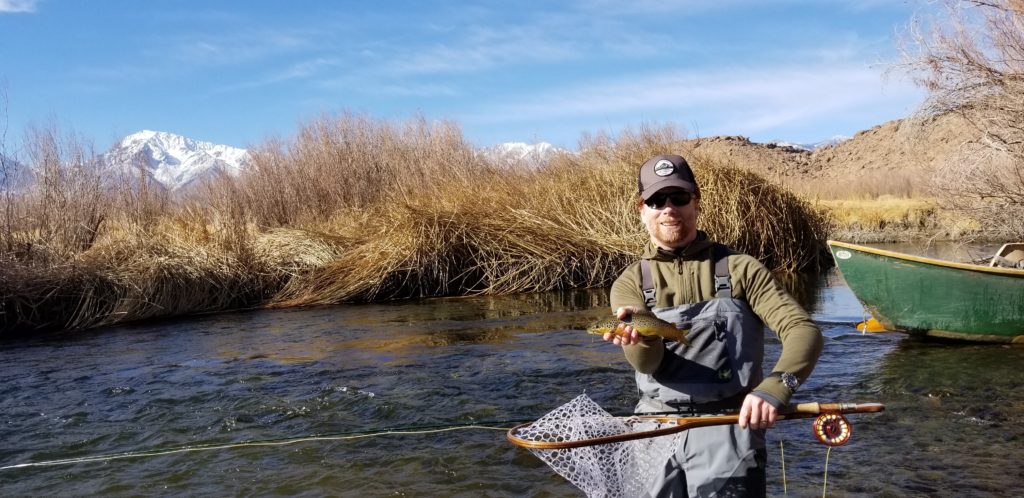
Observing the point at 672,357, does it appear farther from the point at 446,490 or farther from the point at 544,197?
the point at 544,197

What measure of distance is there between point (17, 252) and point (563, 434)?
12589 millimetres

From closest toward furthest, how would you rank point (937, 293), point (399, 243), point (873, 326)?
1. point (937, 293)
2. point (873, 326)
3. point (399, 243)

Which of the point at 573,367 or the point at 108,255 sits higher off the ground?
the point at 108,255

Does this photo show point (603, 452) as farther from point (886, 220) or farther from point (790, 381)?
point (886, 220)

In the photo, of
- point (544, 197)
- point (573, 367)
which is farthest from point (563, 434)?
point (544, 197)

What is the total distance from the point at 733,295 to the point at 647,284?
33 cm

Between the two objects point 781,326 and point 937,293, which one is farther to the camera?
point 937,293

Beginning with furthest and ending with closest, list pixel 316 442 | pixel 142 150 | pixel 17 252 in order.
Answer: pixel 142 150 < pixel 17 252 < pixel 316 442

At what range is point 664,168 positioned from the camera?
3025 mm

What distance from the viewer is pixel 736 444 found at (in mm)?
2930

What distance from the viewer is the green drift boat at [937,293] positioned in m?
8.56

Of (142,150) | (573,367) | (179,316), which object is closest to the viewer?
(573,367)

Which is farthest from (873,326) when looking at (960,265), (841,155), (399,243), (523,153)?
(841,155)

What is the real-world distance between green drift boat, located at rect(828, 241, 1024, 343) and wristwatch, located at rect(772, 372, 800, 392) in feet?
23.0
